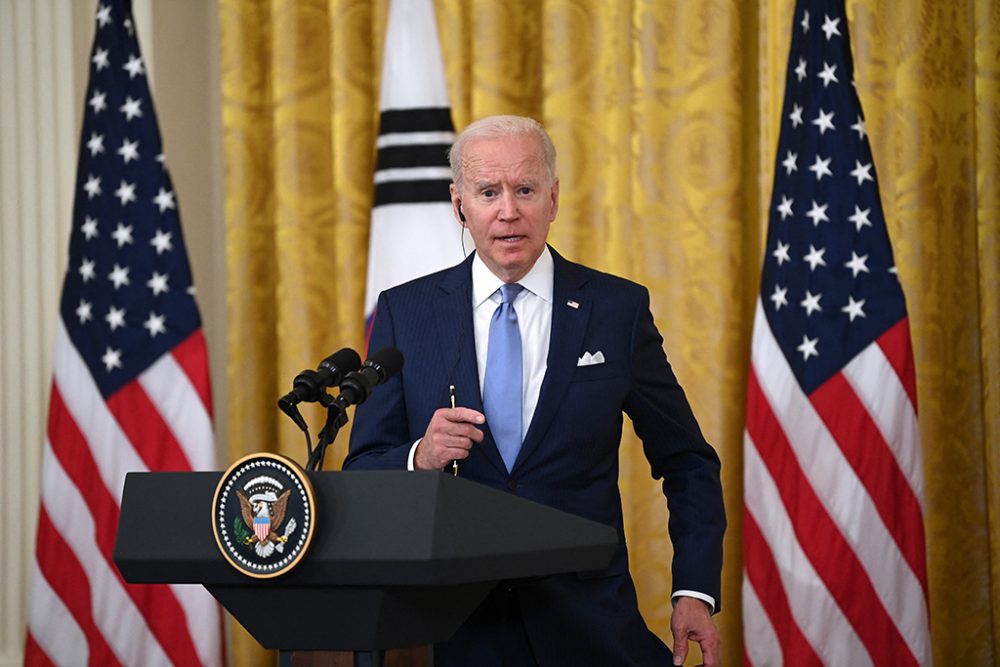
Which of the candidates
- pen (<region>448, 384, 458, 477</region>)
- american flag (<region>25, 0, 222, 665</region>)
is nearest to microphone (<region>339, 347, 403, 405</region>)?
pen (<region>448, 384, 458, 477</region>)

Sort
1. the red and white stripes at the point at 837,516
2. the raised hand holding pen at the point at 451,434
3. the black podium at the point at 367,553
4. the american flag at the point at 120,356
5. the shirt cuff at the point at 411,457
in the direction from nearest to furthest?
the black podium at the point at 367,553 → the raised hand holding pen at the point at 451,434 → the shirt cuff at the point at 411,457 → the red and white stripes at the point at 837,516 → the american flag at the point at 120,356

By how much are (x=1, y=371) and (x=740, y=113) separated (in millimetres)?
2755

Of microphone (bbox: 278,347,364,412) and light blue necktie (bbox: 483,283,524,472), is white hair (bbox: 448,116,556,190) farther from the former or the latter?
microphone (bbox: 278,347,364,412)

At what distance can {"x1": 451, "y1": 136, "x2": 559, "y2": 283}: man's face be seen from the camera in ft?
7.18

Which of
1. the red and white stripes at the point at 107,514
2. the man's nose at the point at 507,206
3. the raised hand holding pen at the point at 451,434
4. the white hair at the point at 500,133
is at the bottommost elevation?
the red and white stripes at the point at 107,514

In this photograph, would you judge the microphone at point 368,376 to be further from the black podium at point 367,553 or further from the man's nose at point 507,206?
the man's nose at point 507,206

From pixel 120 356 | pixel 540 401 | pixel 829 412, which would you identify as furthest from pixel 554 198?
pixel 120 356

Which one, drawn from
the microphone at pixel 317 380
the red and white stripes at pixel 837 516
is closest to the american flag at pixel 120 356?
the red and white stripes at pixel 837 516

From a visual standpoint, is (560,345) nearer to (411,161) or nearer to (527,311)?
(527,311)

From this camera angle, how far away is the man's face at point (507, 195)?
2189 millimetres

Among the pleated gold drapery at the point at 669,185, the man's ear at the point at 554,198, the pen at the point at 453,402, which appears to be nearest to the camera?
the pen at the point at 453,402

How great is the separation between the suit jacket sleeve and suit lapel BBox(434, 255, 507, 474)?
317 mm

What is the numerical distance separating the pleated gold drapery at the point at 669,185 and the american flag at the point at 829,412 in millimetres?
124

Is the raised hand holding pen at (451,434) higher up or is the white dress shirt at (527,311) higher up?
the white dress shirt at (527,311)
